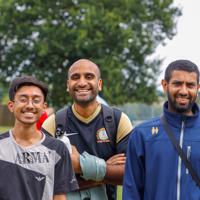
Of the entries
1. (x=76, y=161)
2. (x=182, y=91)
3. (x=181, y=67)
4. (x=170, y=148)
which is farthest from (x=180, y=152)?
(x=76, y=161)

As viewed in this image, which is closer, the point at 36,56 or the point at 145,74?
the point at 36,56

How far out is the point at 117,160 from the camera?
3738mm

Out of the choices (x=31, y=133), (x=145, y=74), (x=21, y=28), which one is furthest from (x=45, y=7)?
(x=31, y=133)

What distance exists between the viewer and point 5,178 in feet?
9.89

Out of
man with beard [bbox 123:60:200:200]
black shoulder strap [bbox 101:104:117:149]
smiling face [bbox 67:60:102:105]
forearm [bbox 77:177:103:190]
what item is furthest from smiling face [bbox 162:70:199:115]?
forearm [bbox 77:177:103:190]

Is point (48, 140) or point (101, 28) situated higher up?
point (101, 28)

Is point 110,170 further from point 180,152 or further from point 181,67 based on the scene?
point 181,67

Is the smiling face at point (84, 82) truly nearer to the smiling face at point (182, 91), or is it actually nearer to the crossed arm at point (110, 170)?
the crossed arm at point (110, 170)

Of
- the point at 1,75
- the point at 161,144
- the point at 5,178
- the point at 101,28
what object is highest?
the point at 101,28

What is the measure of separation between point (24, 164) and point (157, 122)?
1211mm

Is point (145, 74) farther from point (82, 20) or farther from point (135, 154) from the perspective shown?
point (135, 154)

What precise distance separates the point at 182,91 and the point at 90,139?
117 cm

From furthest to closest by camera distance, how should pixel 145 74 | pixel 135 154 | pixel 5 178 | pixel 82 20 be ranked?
pixel 145 74 < pixel 82 20 < pixel 135 154 < pixel 5 178

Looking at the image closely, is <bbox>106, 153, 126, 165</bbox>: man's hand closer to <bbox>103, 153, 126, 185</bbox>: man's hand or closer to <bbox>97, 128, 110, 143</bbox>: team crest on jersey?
<bbox>103, 153, 126, 185</bbox>: man's hand
